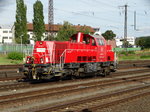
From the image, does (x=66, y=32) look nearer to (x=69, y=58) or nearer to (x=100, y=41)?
(x=100, y=41)

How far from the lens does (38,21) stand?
6731cm

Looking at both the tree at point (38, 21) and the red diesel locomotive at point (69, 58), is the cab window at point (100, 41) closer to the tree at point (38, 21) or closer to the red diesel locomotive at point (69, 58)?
the red diesel locomotive at point (69, 58)

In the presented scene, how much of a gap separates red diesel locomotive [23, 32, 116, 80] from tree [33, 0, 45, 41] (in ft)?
162

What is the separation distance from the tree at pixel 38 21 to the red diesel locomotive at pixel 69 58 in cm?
4944

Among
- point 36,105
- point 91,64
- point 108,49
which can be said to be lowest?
point 36,105

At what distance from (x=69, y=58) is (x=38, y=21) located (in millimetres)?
53550

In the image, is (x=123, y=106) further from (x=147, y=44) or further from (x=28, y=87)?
(x=147, y=44)

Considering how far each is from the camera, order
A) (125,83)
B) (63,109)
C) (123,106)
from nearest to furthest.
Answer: (63,109) → (123,106) → (125,83)

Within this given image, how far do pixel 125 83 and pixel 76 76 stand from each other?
12.6 ft

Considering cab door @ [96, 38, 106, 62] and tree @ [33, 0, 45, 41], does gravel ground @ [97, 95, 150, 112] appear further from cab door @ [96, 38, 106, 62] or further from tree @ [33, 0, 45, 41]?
tree @ [33, 0, 45, 41]

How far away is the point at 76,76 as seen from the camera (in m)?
17.2

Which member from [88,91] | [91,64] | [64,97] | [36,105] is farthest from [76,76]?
[36,105]

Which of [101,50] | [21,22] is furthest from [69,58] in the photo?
[21,22]

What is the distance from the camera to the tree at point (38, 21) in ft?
219
